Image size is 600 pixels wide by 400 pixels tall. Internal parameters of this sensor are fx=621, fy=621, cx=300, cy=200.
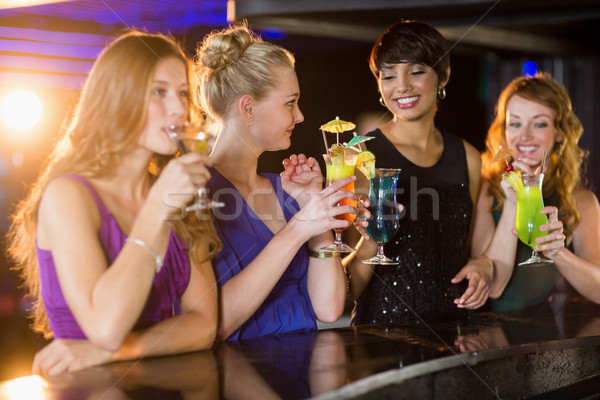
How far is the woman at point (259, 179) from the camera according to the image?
7.66 ft

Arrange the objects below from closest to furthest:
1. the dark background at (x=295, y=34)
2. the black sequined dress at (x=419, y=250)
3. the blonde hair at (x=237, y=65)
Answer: the blonde hair at (x=237, y=65)
the black sequined dress at (x=419, y=250)
the dark background at (x=295, y=34)

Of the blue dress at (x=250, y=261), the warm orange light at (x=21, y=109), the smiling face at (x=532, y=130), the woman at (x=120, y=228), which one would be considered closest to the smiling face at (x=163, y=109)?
the woman at (x=120, y=228)

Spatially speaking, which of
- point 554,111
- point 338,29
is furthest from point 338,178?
point 338,29

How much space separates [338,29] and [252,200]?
404 centimetres

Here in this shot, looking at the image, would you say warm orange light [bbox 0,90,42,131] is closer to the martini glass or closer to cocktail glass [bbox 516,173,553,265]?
the martini glass

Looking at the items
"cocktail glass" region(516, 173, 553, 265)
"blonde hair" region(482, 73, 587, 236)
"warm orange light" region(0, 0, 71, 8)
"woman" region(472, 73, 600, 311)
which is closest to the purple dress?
"cocktail glass" region(516, 173, 553, 265)

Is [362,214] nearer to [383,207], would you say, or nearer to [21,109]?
[383,207]

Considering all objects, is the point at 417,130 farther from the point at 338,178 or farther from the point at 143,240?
the point at 143,240

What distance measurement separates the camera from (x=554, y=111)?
3.18 meters

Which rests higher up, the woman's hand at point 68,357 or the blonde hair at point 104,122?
the blonde hair at point 104,122

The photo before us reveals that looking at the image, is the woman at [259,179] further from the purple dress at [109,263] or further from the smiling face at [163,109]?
the smiling face at [163,109]

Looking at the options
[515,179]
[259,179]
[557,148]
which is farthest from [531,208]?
[259,179]

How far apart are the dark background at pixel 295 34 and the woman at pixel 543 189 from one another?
89.1 inches

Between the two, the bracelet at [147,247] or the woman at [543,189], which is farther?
the woman at [543,189]
